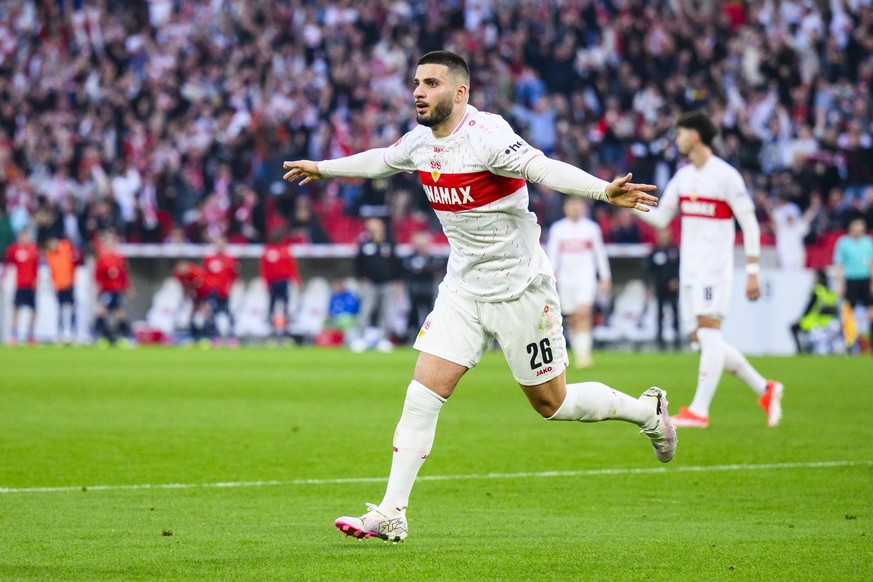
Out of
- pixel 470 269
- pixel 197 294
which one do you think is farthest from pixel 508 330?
pixel 197 294

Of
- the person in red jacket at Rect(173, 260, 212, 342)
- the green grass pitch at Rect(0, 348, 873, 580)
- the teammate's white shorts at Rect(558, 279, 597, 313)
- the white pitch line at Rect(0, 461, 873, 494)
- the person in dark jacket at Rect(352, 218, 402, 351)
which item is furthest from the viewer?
the person in red jacket at Rect(173, 260, 212, 342)

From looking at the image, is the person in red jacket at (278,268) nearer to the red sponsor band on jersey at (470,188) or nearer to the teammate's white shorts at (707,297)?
the teammate's white shorts at (707,297)

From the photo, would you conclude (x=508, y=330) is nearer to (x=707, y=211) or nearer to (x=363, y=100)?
(x=707, y=211)

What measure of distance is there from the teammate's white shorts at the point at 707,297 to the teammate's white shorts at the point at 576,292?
827 cm

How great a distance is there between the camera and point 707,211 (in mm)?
12172

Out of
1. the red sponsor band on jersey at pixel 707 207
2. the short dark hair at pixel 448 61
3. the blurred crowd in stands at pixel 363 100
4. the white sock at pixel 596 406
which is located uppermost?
the blurred crowd in stands at pixel 363 100

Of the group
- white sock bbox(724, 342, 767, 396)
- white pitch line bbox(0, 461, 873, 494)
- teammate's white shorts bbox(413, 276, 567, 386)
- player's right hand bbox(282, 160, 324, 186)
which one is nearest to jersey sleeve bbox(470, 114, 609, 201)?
teammate's white shorts bbox(413, 276, 567, 386)

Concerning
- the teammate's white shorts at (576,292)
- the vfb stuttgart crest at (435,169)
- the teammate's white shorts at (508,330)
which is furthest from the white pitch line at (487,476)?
the teammate's white shorts at (576,292)

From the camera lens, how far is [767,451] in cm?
1046

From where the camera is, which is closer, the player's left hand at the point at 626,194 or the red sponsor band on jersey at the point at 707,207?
the player's left hand at the point at 626,194

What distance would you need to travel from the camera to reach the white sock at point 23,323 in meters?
29.6

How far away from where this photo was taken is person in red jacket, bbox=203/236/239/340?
28516 mm

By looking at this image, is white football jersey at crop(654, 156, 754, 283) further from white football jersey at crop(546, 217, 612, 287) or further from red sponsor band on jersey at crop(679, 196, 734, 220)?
white football jersey at crop(546, 217, 612, 287)

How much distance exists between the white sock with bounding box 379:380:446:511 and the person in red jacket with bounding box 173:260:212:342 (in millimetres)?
22280
